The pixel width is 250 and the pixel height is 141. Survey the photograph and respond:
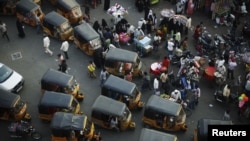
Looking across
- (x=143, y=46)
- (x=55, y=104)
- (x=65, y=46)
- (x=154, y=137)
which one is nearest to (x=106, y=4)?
(x=143, y=46)

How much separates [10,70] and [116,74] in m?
6.50

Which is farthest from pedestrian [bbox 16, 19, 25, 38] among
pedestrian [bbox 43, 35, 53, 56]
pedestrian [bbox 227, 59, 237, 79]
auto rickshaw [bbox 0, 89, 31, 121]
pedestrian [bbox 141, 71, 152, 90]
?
pedestrian [bbox 227, 59, 237, 79]

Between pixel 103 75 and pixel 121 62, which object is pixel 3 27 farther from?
pixel 121 62

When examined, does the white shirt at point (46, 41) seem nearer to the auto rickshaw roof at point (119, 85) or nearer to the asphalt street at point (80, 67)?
the asphalt street at point (80, 67)

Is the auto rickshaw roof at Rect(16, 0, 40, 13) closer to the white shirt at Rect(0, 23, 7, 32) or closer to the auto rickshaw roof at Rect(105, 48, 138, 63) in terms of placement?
the white shirt at Rect(0, 23, 7, 32)

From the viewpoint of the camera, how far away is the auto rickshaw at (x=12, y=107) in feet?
78.0

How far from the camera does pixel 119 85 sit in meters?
24.5

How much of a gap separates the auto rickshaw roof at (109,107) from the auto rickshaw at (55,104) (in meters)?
1.26

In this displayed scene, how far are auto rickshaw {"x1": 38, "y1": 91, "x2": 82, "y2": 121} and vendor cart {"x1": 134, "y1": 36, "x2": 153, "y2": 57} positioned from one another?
6896 millimetres

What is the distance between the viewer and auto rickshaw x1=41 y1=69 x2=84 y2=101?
2488 centimetres

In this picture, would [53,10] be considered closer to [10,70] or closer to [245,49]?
[10,70]

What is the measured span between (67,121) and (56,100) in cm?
183

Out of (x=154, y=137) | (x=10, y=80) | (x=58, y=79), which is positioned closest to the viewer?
(x=154, y=137)

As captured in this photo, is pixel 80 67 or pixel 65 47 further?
pixel 80 67
